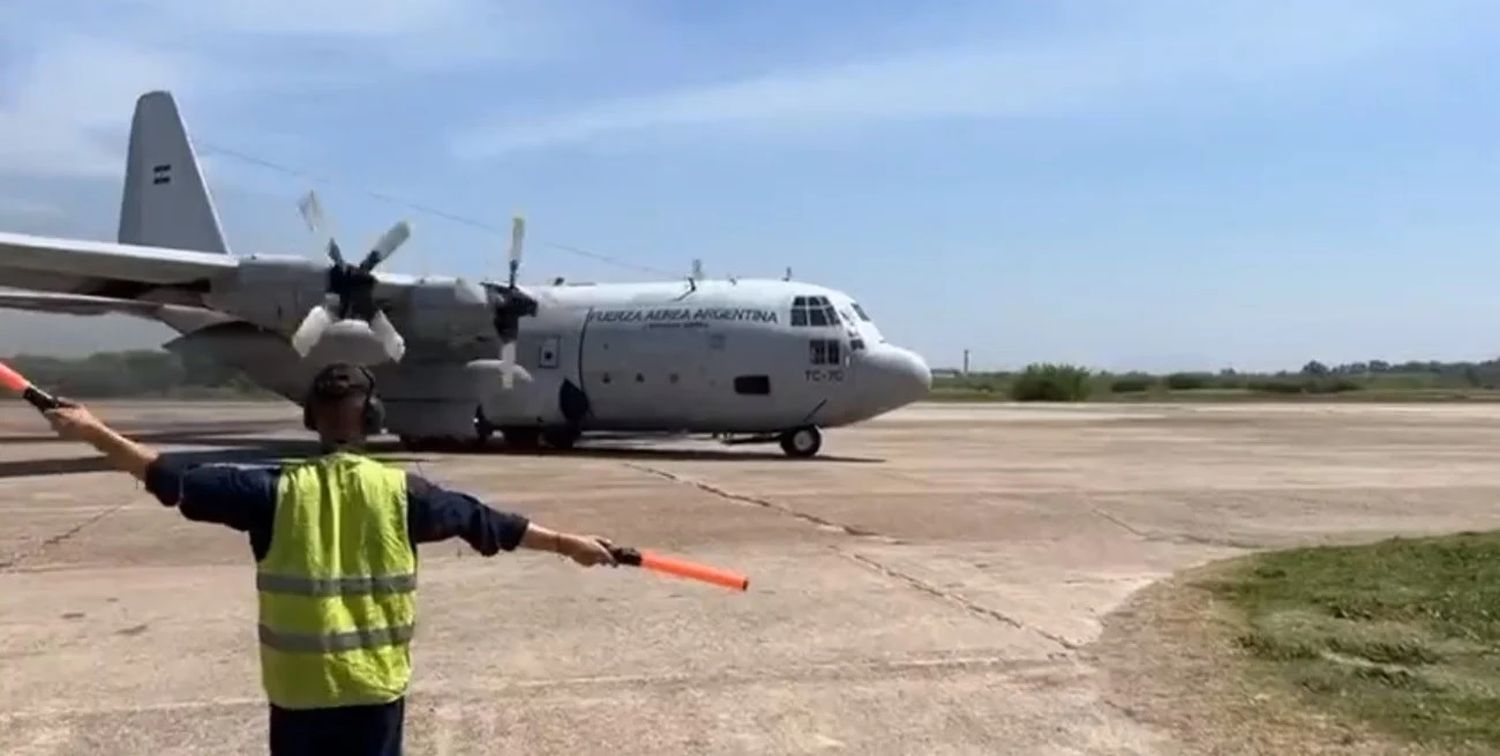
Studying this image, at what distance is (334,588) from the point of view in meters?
3.89

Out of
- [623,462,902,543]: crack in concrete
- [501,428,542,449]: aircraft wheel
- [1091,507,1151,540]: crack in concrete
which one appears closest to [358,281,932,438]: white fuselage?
[501,428,542,449]: aircraft wheel

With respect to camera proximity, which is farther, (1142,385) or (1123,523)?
(1142,385)

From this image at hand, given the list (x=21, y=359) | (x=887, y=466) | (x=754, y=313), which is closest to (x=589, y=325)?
(x=754, y=313)

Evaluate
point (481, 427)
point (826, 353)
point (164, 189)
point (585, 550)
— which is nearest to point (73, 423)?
point (585, 550)

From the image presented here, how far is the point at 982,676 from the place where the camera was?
7840mm

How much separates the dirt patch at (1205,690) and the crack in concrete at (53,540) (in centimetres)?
881

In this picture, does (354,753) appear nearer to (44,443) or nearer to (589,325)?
(589,325)

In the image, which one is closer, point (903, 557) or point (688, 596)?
point (688, 596)

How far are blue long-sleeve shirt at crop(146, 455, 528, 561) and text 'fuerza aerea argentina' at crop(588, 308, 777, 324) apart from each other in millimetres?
22395

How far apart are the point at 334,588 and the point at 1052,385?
8459 cm

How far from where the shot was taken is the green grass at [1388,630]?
23.4 feet

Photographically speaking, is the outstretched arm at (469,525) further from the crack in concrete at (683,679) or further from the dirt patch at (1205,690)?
the dirt patch at (1205,690)

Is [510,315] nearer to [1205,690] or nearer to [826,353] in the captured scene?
[826,353]

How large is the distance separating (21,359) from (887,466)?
17.4 metres
